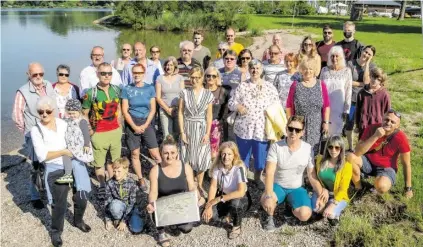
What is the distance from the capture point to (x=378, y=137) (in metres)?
5.14

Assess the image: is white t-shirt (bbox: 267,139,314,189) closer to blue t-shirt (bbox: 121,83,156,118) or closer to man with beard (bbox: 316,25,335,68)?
blue t-shirt (bbox: 121,83,156,118)

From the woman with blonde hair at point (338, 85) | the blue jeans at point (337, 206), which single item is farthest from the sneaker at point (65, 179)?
the woman with blonde hair at point (338, 85)

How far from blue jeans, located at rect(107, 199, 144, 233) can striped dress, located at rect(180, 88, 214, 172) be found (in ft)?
3.86

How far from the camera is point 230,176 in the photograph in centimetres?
479

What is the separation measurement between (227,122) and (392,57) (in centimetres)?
1463

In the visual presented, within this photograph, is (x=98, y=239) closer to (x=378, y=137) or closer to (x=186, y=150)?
(x=186, y=150)

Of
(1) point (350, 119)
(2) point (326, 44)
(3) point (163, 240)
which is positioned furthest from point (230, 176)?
(2) point (326, 44)

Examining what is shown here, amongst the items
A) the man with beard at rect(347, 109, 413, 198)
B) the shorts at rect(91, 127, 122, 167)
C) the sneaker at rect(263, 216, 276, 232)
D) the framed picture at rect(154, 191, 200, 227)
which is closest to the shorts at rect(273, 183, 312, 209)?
the sneaker at rect(263, 216, 276, 232)

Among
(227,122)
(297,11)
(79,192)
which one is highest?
(297,11)

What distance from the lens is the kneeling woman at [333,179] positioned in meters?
4.80

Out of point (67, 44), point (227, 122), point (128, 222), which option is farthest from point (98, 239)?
point (67, 44)

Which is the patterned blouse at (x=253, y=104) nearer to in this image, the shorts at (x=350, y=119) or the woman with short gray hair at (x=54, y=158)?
the shorts at (x=350, y=119)

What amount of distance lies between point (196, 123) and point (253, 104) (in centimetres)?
89

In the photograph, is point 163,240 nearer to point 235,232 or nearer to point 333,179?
point 235,232
